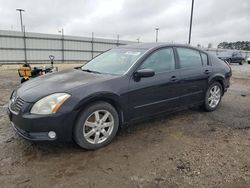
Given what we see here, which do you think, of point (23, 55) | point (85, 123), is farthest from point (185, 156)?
point (23, 55)

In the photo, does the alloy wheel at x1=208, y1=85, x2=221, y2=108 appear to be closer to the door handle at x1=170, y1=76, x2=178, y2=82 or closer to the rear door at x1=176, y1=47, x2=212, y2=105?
the rear door at x1=176, y1=47, x2=212, y2=105

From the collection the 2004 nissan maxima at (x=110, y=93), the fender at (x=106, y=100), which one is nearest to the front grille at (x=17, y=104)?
the 2004 nissan maxima at (x=110, y=93)

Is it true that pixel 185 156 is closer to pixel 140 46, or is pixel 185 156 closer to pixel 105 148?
pixel 105 148

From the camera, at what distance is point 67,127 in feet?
9.56

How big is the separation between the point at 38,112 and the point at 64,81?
67 centimetres

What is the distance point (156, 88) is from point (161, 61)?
58 cm

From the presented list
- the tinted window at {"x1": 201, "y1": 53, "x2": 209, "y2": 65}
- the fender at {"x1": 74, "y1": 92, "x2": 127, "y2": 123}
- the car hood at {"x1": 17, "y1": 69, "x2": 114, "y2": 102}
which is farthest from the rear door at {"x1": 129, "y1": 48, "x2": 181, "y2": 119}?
the tinted window at {"x1": 201, "y1": 53, "x2": 209, "y2": 65}

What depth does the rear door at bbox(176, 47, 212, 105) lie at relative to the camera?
432 centimetres

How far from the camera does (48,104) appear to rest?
2.85 metres

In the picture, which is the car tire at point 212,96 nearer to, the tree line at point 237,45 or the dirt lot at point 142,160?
the dirt lot at point 142,160

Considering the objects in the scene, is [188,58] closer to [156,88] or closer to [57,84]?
[156,88]

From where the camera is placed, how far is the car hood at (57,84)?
2.96 meters

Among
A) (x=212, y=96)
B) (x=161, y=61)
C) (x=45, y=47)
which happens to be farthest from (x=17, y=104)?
(x=45, y=47)

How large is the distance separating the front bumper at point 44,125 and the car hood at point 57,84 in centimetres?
26
